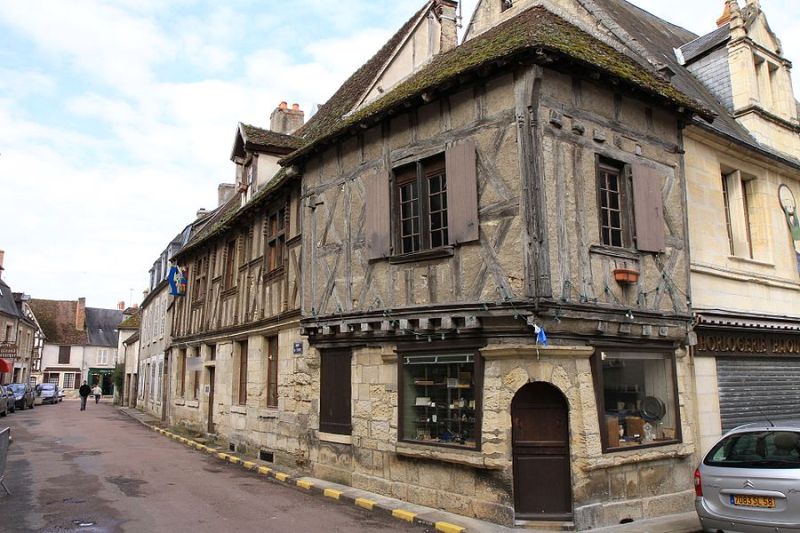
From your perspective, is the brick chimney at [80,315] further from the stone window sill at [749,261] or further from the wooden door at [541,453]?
the stone window sill at [749,261]

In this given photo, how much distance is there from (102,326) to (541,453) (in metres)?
60.7

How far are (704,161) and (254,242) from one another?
938cm

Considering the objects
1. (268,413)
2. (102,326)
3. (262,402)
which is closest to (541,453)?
(268,413)

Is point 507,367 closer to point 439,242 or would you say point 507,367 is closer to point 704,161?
point 439,242

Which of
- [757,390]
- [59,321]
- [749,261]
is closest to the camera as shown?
[757,390]

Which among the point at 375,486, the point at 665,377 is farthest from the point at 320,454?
the point at 665,377

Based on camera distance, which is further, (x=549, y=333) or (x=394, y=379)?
(x=394, y=379)

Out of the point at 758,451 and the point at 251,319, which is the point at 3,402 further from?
the point at 758,451

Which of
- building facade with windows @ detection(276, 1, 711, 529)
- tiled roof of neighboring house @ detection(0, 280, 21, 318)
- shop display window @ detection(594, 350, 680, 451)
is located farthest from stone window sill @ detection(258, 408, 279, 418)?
tiled roof of neighboring house @ detection(0, 280, 21, 318)

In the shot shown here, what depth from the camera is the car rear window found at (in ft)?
19.3

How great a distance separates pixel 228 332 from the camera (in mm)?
15102

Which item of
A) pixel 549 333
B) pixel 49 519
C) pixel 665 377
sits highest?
pixel 549 333

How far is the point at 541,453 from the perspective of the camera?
23.2 ft

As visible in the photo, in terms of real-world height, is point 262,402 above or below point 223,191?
below
